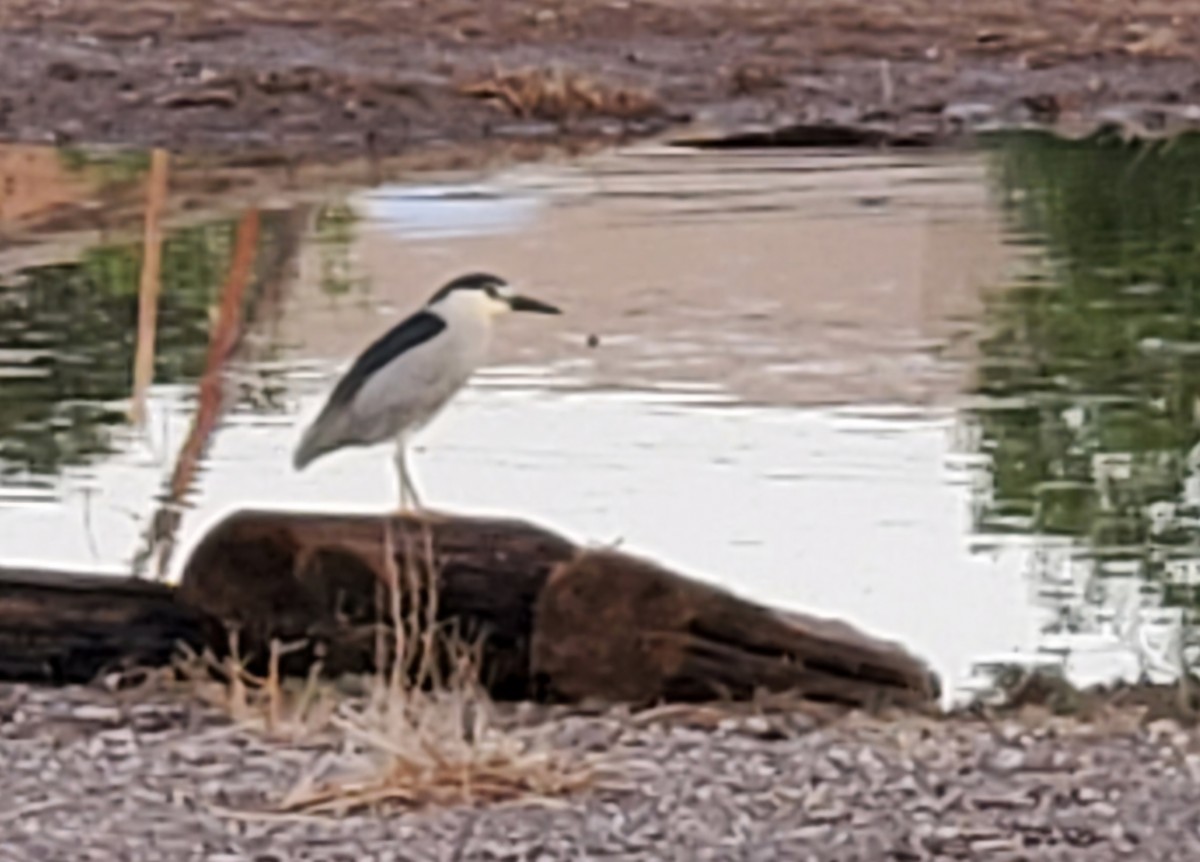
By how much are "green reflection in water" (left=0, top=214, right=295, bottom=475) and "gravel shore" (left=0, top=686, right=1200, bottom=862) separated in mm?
2736

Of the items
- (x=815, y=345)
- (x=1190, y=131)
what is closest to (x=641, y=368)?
(x=815, y=345)

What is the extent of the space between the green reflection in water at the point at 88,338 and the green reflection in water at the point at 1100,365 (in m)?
2.42

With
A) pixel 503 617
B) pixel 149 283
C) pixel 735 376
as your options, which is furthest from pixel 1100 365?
pixel 503 617

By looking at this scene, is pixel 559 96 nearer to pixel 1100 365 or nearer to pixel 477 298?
pixel 1100 365

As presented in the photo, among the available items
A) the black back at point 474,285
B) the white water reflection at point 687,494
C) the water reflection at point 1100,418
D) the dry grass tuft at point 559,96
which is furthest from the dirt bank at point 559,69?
the black back at point 474,285

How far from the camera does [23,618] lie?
6.49 meters

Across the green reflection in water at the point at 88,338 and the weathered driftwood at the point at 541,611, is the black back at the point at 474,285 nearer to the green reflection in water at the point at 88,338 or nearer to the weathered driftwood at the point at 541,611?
the weathered driftwood at the point at 541,611

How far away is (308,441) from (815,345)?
10.9 feet

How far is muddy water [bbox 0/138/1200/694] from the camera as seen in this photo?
24.8ft

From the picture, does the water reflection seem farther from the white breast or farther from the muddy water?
the white breast

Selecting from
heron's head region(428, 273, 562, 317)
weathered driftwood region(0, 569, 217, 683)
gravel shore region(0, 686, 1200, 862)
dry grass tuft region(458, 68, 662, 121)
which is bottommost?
gravel shore region(0, 686, 1200, 862)

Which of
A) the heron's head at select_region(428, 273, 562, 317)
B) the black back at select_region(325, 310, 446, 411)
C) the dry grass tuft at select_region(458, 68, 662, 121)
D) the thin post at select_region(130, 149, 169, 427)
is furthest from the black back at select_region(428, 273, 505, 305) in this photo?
the dry grass tuft at select_region(458, 68, 662, 121)

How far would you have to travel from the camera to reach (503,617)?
622 cm

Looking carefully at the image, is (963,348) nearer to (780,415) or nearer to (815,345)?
(815,345)
